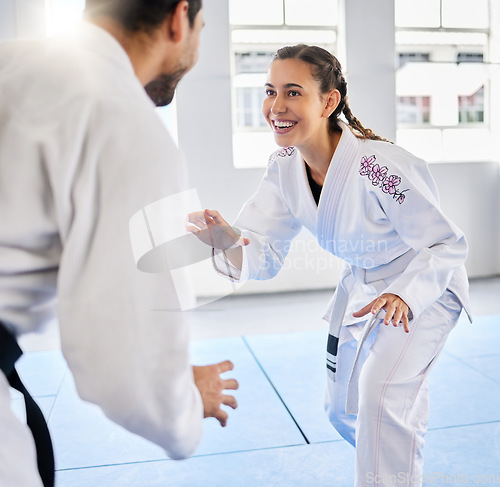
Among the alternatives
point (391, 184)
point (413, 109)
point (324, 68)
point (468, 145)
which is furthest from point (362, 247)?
point (468, 145)

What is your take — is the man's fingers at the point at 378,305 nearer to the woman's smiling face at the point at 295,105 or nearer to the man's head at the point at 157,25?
the woman's smiling face at the point at 295,105

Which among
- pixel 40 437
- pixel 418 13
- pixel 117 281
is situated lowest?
pixel 40 437

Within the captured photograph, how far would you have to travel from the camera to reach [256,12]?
565cm

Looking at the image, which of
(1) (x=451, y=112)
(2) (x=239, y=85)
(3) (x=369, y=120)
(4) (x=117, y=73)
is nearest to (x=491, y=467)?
(4) (x=117, y=73)

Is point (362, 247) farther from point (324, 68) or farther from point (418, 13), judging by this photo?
point (418, 13)

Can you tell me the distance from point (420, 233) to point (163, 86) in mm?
1176

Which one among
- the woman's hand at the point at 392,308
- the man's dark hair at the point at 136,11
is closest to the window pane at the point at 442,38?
the woman's hand at the point at 392,308

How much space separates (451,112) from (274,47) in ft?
7.12

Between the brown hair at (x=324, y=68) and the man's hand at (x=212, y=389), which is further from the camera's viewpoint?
the brown hair at (x=324, y=68)

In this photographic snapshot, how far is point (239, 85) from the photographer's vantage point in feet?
19.2

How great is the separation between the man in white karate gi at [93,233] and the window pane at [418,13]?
5.89 meters

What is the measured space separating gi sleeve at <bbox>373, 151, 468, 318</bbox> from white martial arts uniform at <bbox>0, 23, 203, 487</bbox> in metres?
1.16

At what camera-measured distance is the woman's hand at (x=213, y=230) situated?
1951mm

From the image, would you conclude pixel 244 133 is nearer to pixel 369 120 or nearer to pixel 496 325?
pixel 369 120
